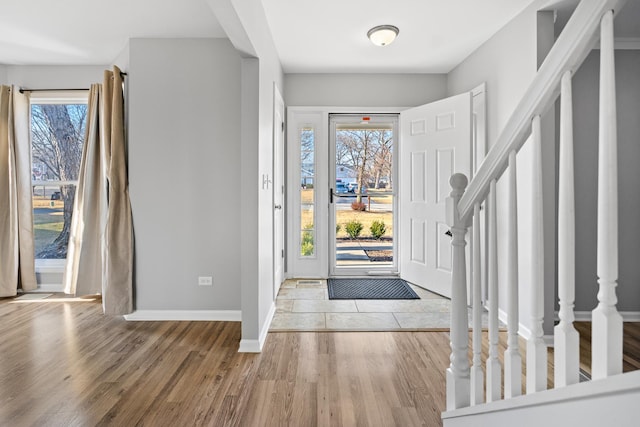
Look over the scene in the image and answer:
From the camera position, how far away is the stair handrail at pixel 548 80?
82 cm

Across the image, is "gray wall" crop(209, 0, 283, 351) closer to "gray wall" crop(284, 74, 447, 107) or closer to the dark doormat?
the dark doormat

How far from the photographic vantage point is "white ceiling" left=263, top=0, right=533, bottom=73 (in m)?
3.02

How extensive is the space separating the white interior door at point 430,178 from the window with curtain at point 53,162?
12.0ft

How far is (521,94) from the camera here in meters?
3.05

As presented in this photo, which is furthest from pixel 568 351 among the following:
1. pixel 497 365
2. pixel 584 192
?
pixel 584 192

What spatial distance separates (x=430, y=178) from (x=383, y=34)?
1600 mm

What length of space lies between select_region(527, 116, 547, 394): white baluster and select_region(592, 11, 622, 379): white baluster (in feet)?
0.66

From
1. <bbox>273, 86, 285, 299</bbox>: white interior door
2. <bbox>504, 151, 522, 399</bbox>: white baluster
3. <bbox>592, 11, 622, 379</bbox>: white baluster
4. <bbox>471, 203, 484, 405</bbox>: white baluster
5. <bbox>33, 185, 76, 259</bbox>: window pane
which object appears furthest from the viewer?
<bbox>33, 185, 76, 259</bbox>: window pane

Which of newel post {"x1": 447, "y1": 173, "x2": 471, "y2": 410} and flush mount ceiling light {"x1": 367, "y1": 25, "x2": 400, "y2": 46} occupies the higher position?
flush mount ceiling light {"x1": 367, "y1": 25, "x2": 400, "y2": 46}

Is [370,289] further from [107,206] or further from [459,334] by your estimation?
[459,334]

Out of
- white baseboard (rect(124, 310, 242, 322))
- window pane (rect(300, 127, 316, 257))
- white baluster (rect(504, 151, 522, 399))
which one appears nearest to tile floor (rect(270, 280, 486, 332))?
white baseboard (rect(124, 310, 242, 322))

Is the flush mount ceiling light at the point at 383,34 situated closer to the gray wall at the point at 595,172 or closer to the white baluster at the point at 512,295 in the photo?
the gray wall at the point at 595,172

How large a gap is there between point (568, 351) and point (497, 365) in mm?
386

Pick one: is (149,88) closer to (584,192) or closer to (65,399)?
(65,399)
